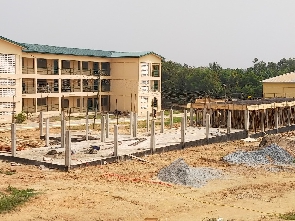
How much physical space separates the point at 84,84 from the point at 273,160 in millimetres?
34785

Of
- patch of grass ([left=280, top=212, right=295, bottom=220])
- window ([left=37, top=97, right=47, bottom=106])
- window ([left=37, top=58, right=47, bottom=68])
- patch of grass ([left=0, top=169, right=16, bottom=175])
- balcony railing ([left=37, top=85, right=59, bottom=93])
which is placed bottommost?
patch of grass ([left=280, top=212, right=295, bottom=220])

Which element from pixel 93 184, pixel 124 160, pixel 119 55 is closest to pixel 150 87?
pixel 119 55

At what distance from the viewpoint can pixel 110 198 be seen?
705 inches

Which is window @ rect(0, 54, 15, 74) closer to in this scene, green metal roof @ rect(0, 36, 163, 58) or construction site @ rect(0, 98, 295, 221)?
green metal roof @ rect(0, 36, 163, 58)

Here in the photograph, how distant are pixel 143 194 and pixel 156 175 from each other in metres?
3.59

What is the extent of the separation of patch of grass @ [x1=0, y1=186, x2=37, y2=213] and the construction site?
39cm

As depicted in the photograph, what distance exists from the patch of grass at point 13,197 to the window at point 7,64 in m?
29.7

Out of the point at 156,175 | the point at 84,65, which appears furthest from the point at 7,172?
the point at 84,65

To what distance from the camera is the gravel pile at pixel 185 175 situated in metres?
20.8

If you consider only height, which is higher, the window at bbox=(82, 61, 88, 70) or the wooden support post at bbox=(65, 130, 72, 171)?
the window at bbox=(82, 61, 88, 70)

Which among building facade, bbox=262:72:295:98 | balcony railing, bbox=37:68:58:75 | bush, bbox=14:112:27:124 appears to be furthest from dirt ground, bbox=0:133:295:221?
building facade, bbox=262:72:295:98

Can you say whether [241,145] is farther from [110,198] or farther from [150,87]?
[150,87]

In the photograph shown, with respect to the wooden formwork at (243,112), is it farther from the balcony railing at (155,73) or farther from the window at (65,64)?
the window at (65,64)

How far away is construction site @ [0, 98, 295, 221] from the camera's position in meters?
16.6
